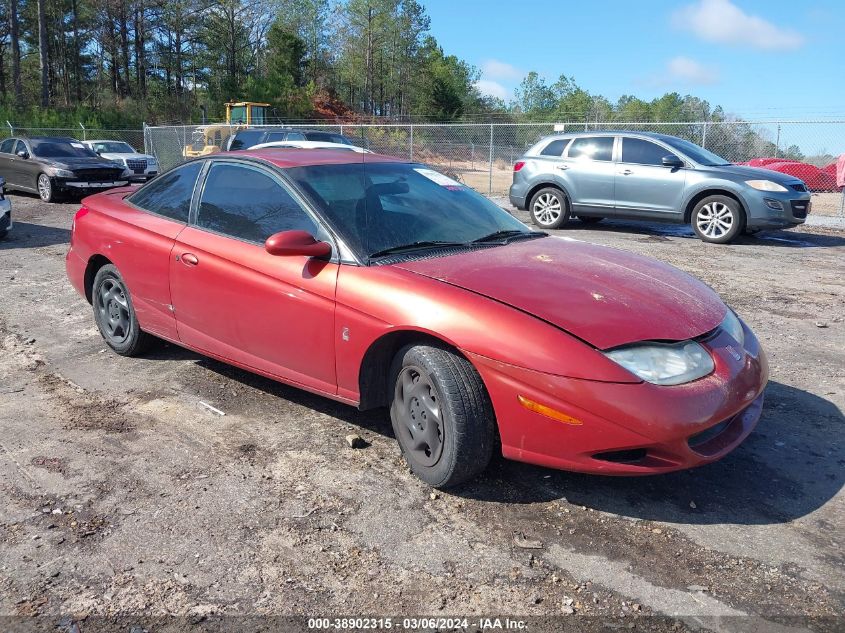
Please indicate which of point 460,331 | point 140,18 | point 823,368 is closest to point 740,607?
point 460,331

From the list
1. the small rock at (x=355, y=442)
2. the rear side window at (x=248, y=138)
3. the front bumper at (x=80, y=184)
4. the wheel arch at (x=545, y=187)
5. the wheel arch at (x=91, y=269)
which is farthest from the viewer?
the rear side window at (x=248, y=138)

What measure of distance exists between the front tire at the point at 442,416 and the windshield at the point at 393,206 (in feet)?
2.31

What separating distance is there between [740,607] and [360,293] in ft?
6.70

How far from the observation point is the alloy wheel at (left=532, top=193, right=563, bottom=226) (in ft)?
42.0

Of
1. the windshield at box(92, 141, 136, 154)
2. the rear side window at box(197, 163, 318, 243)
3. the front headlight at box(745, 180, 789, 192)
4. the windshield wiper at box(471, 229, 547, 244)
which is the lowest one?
the windshield wiper at box(471, 229, 547, 244)

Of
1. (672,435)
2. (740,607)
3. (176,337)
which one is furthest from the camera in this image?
(176,337)

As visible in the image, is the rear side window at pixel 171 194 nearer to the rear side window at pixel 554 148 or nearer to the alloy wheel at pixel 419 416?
the alloy wheel at pixel 419 416

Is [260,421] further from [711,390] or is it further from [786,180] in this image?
[786,180]

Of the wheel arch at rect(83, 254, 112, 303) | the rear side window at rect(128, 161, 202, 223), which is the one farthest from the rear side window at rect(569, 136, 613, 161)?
the wheel arch at rect(83, 254, 112, 303)

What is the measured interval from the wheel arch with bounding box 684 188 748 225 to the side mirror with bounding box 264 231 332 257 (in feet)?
30.2

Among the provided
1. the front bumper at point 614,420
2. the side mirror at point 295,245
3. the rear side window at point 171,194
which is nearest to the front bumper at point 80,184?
the rear side window at point 171,194

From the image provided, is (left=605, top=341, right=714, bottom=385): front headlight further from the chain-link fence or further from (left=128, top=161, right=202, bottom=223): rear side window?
the chain-link fence

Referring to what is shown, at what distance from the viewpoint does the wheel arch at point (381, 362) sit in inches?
131

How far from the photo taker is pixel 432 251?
12.3 ft
